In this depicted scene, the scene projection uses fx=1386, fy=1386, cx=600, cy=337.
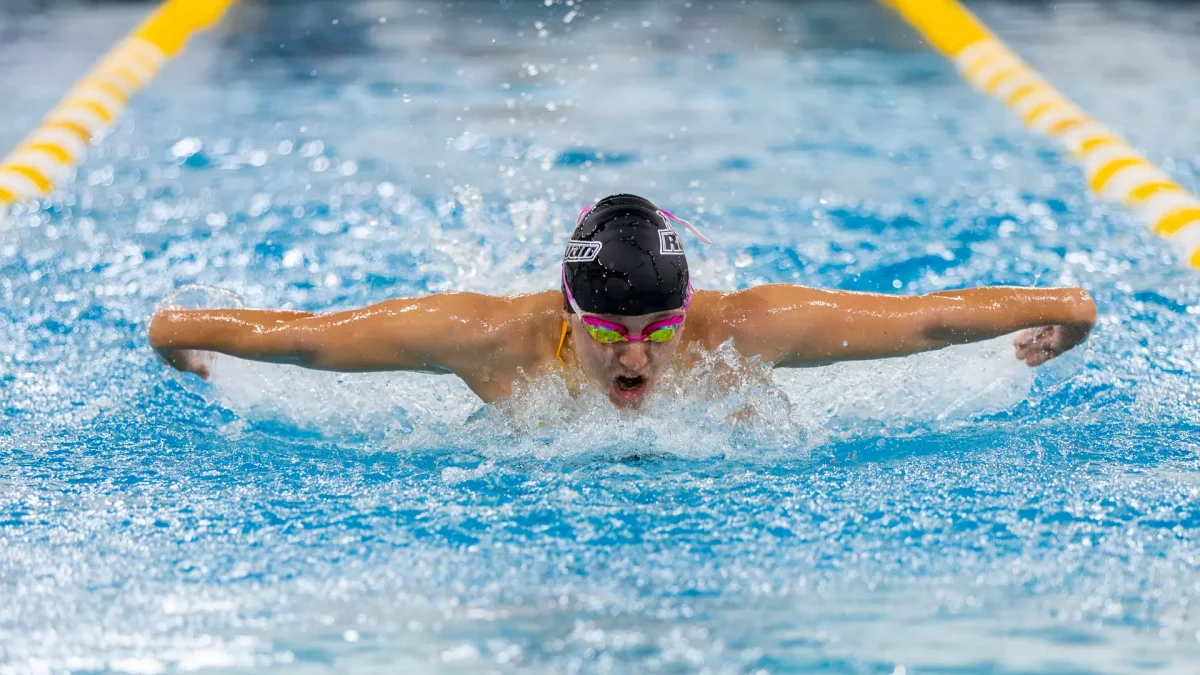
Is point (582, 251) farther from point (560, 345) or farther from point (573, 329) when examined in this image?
point (560, 345)

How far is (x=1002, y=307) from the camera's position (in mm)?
3148

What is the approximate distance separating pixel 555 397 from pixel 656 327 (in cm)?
41

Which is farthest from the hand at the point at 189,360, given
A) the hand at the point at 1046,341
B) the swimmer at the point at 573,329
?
the hand at the point at 1046,341

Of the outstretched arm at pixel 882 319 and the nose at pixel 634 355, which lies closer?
the nose at pixel 634 355

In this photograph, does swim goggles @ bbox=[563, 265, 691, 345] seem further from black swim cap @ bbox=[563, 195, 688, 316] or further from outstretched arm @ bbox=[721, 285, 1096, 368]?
outstretched arm @ bbox=[721, 285, 1096, 368]

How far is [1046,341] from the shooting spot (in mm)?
3348

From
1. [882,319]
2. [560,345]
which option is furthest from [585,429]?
[882,319]

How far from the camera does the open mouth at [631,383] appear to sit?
9.72 ft

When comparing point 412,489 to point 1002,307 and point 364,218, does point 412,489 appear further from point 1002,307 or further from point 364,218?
point 364,218

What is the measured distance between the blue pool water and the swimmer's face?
0.12m

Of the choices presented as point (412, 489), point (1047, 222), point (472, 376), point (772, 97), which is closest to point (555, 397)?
point (472, 376)

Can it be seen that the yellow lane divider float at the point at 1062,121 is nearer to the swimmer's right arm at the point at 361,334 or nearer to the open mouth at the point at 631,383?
the open mouth at the point at 631,383

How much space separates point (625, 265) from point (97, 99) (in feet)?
16.0

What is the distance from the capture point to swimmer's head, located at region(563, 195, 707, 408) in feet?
9.29
